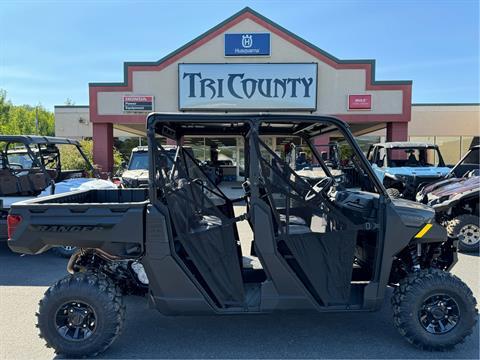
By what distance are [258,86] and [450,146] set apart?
14.7 meters

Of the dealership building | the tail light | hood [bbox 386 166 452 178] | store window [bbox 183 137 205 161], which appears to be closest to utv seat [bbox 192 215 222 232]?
store window [bbox 183 137 205 161]

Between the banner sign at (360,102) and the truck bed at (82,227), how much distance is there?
48.4 ft

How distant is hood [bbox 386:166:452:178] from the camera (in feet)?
31.7

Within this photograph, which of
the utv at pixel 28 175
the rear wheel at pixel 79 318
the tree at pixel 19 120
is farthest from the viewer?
the tree at pixel 19 120

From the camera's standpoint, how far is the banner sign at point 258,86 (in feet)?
53.3

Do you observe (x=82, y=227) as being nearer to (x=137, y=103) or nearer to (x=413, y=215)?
(x=413, y=215)

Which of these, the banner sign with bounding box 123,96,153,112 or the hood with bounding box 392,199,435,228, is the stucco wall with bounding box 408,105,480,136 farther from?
the hood with bounding box 392,199,435,228

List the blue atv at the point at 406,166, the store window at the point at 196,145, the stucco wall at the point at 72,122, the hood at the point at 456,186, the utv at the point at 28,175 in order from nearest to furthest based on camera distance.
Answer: the store window at the point at 196,145
the utv at the point at 28,175
the hood at the point at 456,186
the blue atv at the point at 406,166
the stucco wall at the point at 72,122

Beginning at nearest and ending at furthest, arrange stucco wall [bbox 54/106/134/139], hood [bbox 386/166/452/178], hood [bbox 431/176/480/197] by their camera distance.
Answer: hood [bbox 431/176/480/197] < hood [bbox 386/166/452/178] < stucco wall [bbox 54/106/134/139]

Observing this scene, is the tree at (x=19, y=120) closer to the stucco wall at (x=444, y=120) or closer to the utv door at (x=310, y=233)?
the stucco wall at (x=444, y=120)

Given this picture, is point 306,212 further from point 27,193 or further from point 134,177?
point 134,177

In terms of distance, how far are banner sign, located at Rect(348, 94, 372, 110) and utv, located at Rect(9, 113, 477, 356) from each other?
13789 mm

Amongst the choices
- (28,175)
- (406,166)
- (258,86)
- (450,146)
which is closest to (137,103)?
(258,86)

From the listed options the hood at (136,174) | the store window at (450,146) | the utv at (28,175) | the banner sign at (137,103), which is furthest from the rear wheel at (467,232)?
the store window at (450,146)
